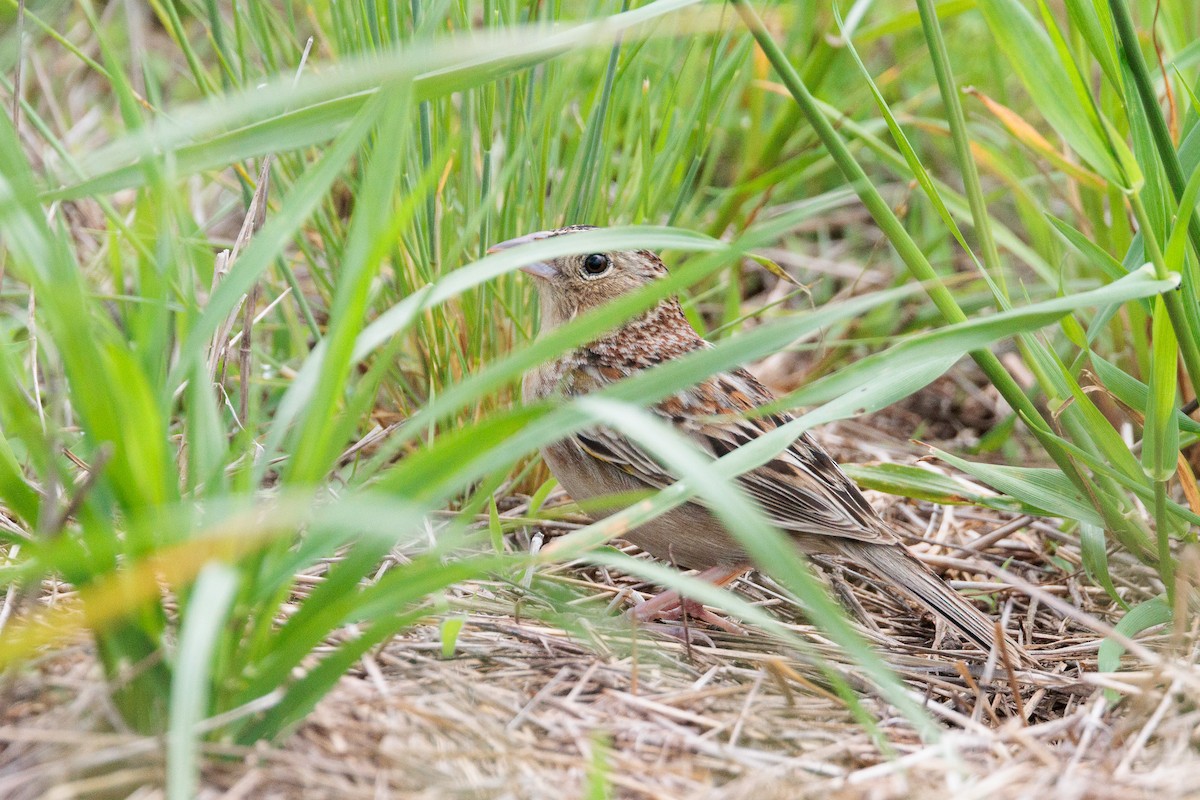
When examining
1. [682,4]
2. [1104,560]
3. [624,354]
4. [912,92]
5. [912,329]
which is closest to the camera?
[682,4]

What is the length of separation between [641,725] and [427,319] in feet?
5.20

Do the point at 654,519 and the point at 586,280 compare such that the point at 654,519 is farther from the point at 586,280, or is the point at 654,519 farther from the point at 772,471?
the point at 586,280

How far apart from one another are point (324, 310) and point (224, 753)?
8.10 feet

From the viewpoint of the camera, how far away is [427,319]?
349 cm

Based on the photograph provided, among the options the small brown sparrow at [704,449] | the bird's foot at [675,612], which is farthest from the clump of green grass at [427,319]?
the bird's foot at [675,612]

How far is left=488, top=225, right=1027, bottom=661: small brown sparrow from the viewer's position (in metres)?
3.12

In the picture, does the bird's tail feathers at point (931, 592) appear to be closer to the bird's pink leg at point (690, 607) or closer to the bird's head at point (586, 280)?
the bird's pink leg at point (690, 607)

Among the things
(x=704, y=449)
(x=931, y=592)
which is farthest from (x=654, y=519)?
(x=931, y=592)

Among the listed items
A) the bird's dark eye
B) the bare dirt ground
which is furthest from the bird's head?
the bare dirt ground

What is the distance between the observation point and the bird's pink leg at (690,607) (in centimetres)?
313

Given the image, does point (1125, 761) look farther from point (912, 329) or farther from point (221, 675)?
point (912, 329)

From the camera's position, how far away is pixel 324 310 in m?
4.16

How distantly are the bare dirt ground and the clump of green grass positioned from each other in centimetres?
11

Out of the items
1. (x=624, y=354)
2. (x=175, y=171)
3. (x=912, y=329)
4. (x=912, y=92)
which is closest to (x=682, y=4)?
(x=175, y=171)
